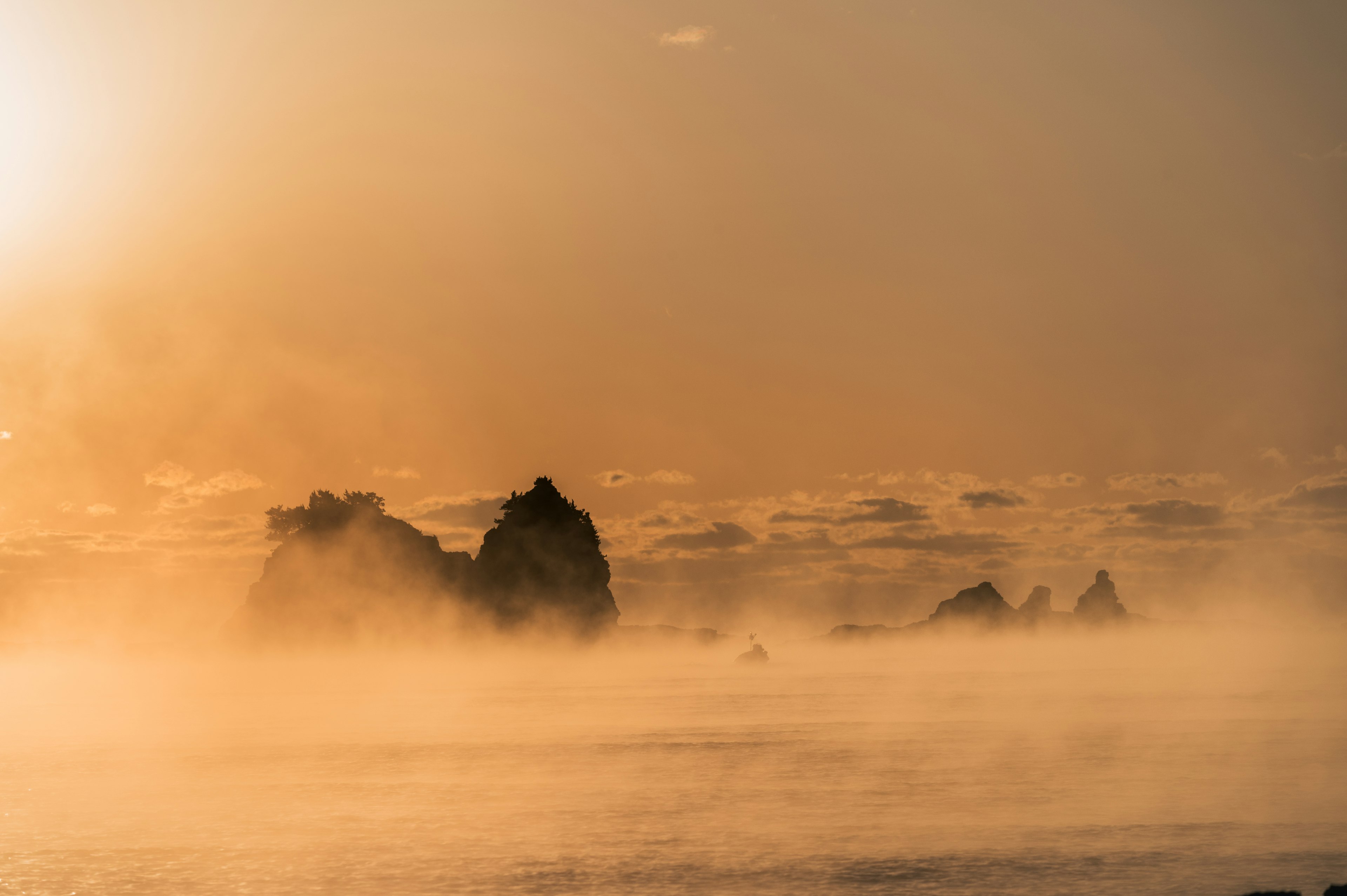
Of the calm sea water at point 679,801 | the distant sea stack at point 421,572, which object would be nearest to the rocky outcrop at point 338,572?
the distant sea stack at point 421,572

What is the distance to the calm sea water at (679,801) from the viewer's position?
31.6 meters

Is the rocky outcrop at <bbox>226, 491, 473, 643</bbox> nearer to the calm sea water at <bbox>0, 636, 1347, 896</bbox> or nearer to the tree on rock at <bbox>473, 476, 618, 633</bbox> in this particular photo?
the tree on rock at <bbox>473, 476, 618, 633</bbox>

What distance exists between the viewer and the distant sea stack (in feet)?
553

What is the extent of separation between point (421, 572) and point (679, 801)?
134 meters

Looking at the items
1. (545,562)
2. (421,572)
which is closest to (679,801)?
(545,562)

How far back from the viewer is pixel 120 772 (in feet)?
190

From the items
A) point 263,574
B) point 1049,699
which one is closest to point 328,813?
point 1049,699

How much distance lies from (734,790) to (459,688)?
93.3 metres

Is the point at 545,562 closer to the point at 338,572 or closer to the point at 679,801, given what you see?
the point at 338,572

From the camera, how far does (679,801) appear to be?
44875 mm

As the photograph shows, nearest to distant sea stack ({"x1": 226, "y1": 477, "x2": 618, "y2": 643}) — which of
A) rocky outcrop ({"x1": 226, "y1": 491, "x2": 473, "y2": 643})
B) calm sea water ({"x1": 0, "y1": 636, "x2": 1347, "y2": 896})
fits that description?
rocky outcrop ({"x1": 226, "y1": 491, "x2": 473, "y2": 643})

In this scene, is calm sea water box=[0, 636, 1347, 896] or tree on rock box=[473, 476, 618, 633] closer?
calm sea water box=[0, 636, 1347, 896]

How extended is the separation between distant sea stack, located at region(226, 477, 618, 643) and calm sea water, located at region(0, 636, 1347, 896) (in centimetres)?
6680

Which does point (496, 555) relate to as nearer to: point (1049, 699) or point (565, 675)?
point (565, 675)
